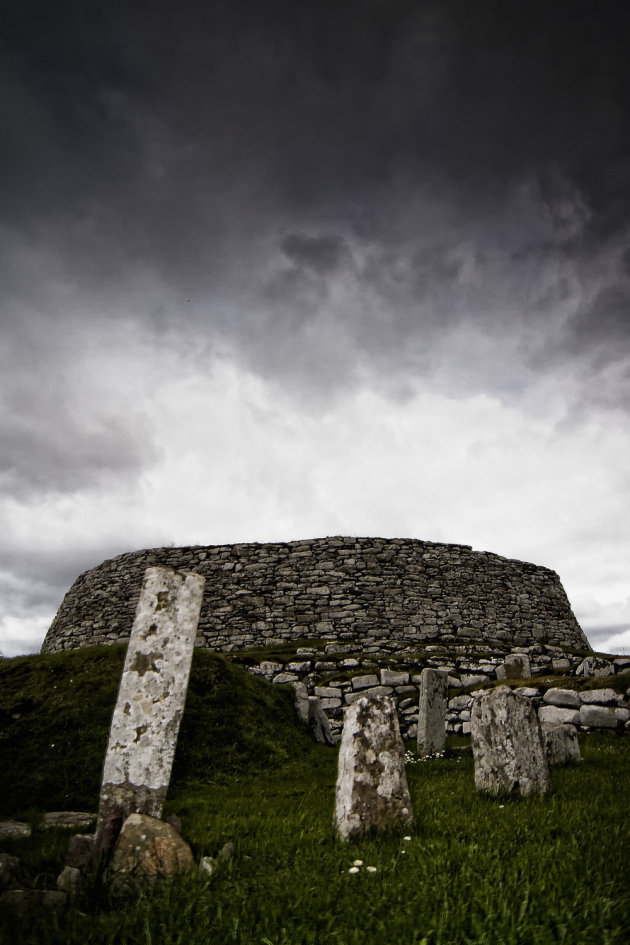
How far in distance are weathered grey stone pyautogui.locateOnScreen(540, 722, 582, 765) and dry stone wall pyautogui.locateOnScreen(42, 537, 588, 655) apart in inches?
469

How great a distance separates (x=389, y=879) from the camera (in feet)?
12.5

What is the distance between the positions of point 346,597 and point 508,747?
16131mm

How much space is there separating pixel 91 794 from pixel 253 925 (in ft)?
19.7

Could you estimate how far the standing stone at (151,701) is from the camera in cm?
513

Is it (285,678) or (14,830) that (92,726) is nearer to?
(14,830)

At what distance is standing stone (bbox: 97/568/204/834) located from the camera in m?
5.13

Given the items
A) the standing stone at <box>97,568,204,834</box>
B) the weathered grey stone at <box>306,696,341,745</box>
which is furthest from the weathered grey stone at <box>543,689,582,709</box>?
the standing stone at <box>97,568,204,834</box>

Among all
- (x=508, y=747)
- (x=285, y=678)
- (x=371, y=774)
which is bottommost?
(x=371, y=774)

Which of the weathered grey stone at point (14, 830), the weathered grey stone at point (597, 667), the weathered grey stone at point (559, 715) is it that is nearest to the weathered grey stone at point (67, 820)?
the weathered grey stone at point (14, 830)

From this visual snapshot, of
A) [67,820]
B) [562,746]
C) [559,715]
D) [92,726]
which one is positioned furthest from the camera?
[559,715]

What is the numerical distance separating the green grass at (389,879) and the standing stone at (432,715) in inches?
158

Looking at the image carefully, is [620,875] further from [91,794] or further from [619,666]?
[619,666]

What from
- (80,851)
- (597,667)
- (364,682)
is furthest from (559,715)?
(80,851)

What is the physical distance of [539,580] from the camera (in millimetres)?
25500
